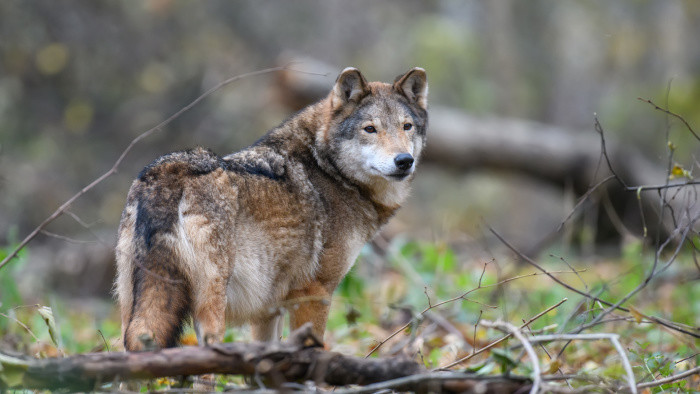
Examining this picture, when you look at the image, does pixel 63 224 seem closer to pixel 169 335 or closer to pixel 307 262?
pixel 307 262

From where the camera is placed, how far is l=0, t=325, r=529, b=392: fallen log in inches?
111

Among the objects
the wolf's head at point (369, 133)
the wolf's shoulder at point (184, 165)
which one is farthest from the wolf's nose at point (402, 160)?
the wolf's shoulder at point (184, 165)

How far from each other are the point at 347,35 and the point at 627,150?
37.8 feet

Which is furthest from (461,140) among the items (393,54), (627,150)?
(393,54)

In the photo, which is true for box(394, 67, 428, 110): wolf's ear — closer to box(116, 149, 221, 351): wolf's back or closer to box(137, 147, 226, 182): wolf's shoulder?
box(137, 147, 226, 182): wolf's shoulder

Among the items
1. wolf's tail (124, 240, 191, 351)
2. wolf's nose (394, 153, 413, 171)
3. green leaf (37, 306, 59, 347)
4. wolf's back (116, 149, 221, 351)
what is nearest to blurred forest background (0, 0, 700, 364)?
green leaf (37, 306, 59, 347)

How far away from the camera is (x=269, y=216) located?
4.59 metres

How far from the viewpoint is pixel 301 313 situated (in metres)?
4.95

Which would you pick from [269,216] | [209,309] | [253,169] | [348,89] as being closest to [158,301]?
[209,309]

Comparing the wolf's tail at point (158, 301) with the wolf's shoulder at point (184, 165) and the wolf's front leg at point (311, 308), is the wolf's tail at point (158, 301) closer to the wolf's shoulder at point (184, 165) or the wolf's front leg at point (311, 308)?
the wolf's shoulder at point (184, 165)

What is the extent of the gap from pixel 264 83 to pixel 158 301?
14.3m

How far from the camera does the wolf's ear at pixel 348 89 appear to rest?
5492 mm

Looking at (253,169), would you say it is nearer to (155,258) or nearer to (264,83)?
(155,258)

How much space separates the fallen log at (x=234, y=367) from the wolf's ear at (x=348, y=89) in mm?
2867
